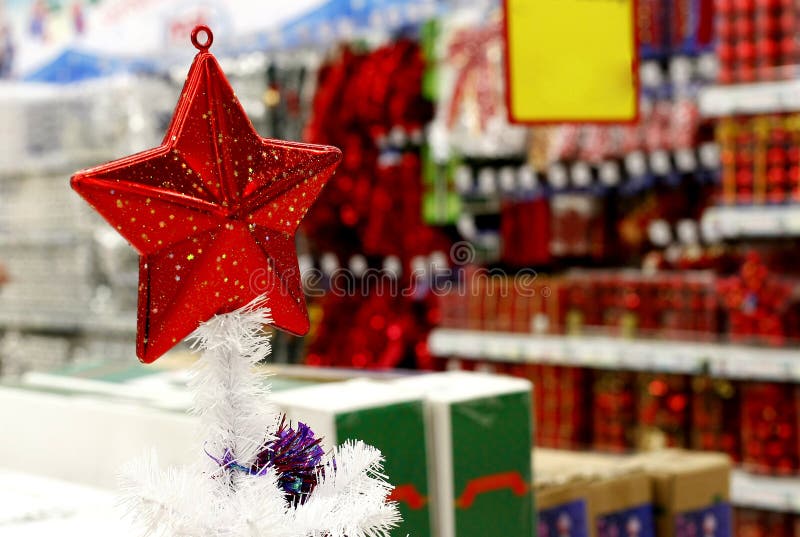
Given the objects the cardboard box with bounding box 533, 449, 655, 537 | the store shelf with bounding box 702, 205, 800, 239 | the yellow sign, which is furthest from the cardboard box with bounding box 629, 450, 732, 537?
the store shelf with bounding box 702, 205, 800, 239

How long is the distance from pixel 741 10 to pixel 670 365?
1.14 meters

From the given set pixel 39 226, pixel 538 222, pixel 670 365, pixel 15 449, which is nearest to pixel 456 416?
pixel 15 449

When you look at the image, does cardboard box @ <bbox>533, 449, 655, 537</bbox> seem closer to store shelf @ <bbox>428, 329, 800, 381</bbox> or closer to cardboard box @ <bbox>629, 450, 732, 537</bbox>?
cardboard box @ <bbox>629, 450, 732, 537</bbox>

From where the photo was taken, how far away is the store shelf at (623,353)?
10.9 feet

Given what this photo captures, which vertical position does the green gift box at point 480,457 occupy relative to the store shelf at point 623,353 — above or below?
above

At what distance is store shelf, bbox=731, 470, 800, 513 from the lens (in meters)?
3.28

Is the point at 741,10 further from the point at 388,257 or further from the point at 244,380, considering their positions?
the point at 244,380

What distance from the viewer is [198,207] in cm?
117

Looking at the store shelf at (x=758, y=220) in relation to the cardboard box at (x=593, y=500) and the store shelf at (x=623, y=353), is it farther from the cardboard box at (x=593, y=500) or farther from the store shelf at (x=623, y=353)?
the cardboard box at (x=593, y=500)

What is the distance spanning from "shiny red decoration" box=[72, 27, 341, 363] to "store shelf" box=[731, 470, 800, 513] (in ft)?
8.16

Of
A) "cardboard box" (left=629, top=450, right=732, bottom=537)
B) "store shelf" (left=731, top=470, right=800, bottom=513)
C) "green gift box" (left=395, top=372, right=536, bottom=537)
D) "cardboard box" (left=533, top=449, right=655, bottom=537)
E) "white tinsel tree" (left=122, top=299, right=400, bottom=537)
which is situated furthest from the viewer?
"store shelf" (left=731, top=470, right=800, bottom=513)

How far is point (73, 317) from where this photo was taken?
239 inches

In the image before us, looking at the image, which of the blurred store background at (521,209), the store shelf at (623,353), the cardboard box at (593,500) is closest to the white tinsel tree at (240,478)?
the cardboard box at (593,500)

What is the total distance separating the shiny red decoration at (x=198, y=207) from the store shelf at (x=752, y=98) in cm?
244
